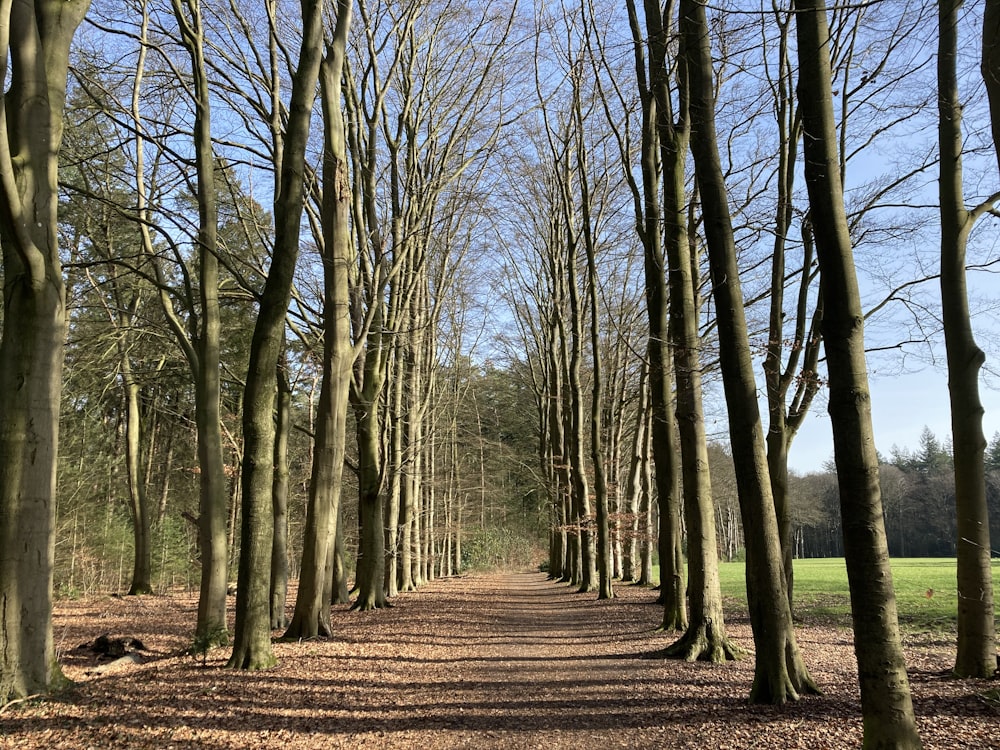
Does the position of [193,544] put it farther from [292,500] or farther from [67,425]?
[67,425]

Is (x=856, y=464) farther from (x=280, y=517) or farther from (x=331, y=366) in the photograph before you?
(x=280, y=517)

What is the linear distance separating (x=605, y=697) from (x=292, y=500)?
2136 centimetres

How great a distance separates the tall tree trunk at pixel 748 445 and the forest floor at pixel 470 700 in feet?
1.07

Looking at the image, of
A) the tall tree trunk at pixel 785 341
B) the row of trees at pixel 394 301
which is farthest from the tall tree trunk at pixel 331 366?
the tall tree trunk at pixel 785 341

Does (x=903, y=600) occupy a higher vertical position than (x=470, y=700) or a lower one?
lower

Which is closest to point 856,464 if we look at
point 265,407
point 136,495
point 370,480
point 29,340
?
point 265,407

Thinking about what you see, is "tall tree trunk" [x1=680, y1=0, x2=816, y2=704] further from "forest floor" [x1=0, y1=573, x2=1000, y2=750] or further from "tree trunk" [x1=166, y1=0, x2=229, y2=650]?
"tree trunk" [x1=166, y1=0, x2=229, y2=650]

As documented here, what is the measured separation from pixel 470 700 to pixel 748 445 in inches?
142

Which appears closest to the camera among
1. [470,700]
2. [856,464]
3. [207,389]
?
[856,464]

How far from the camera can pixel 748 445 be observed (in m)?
6.33

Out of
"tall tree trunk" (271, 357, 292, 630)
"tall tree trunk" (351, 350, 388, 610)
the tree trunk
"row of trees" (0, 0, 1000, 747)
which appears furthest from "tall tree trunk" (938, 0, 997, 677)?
"tall tree trunk" (351, 350, 388, 610)

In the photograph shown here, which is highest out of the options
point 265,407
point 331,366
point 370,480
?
point 331,366

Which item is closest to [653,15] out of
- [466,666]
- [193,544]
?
[466,666]

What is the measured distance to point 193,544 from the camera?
1077 inches
